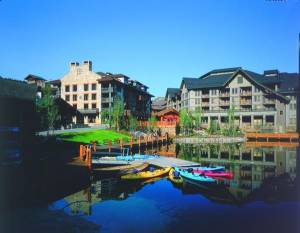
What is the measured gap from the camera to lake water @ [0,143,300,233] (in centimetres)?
1719

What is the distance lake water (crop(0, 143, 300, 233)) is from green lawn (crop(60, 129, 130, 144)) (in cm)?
1872

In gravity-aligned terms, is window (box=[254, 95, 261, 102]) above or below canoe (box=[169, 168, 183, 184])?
above

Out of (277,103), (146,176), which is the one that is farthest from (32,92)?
(277,103)

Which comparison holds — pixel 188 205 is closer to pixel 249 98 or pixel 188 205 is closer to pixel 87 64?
pixel 87 64

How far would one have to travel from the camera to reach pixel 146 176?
29.8 metres

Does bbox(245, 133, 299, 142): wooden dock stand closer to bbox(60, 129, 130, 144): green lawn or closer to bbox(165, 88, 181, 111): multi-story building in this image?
bbox(60, 129, 130, 144): green lawn

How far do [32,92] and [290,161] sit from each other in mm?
36614

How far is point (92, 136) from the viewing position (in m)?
52.6

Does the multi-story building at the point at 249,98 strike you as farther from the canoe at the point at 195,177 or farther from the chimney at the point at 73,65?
the canoe at the point at 195,177

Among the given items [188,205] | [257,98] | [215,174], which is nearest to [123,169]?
[215,174]

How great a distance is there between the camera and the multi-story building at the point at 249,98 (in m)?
78.4

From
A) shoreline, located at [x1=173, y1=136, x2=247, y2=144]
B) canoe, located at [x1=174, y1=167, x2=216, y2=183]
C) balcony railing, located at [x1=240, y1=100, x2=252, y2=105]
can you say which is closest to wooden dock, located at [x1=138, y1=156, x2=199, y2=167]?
canoe, located at [x1=174, y1=167, x2=216, y2=183]

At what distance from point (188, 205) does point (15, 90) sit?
18.1 metres

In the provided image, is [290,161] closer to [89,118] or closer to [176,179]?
[176,179]
